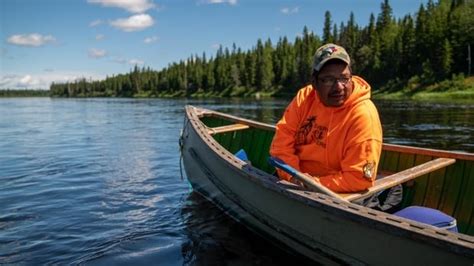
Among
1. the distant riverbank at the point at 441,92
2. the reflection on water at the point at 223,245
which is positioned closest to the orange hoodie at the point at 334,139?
the reflection on water at the point at 223,245

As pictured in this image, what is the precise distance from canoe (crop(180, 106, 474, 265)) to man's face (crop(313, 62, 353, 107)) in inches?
38.3

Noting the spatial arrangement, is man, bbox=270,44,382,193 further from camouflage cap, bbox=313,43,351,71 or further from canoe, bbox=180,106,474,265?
canoe, bbox=180,106,474,265

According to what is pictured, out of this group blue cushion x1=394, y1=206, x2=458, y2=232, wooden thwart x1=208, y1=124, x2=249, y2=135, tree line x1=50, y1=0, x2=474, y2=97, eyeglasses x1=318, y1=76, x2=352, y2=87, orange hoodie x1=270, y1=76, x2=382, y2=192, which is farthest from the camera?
tree line x1=50, y1=0, x2=474, y2=97

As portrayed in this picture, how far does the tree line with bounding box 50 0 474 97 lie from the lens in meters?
70.3

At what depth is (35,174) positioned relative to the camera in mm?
10719

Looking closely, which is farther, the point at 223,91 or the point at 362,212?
the point at 223,91

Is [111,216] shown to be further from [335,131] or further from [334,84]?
[334,84]

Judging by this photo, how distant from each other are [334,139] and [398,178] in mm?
923

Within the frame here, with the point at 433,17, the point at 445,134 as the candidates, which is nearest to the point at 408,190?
the point at 445,134

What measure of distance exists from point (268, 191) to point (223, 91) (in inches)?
4590

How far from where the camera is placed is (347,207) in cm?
379

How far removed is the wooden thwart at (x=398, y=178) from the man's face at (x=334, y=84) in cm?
94

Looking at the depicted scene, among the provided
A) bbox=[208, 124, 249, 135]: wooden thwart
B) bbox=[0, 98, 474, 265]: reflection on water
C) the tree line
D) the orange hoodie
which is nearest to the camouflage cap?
the orange hoodie

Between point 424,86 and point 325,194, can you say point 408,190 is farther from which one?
point 424,86
